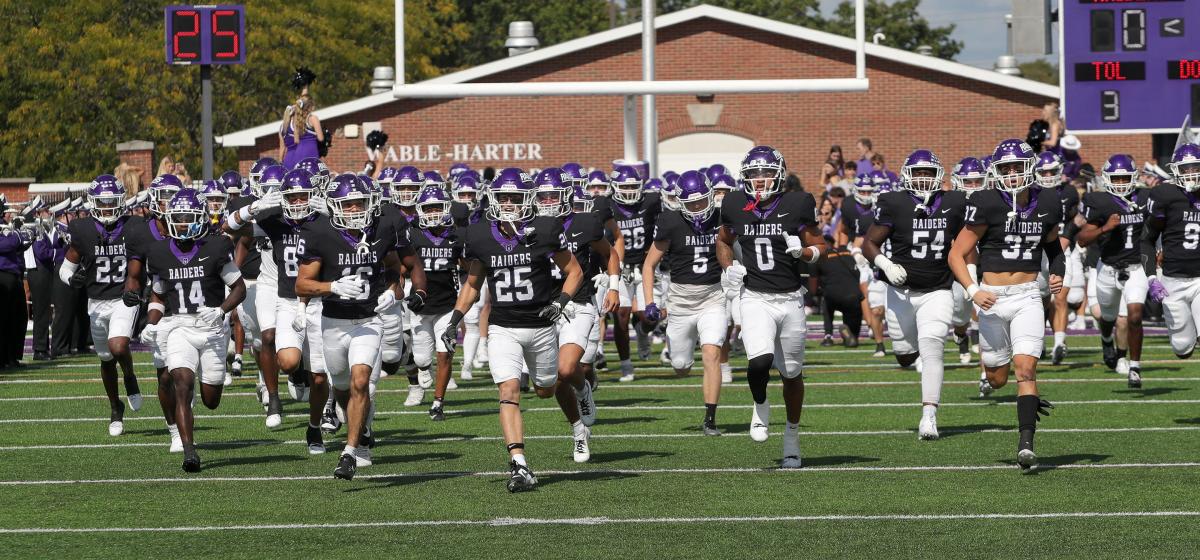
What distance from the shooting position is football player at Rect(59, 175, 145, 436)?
44.0 ft

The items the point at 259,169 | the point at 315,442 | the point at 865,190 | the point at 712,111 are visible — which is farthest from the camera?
the point at 712,111

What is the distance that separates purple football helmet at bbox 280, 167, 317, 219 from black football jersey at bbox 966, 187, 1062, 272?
4.36m

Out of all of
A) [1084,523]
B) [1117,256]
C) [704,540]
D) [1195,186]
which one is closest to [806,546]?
[704,540]

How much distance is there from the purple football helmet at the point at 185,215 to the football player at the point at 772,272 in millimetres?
3398

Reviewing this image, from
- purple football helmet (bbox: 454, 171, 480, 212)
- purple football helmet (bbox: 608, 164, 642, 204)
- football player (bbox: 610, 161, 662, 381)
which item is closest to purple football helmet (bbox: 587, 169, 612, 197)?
football player (bbox: 610, 161, 662, 381)

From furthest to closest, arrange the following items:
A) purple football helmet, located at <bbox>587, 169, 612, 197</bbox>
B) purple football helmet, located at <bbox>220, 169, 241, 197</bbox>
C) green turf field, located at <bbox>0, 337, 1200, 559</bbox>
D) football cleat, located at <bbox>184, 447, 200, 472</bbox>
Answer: purple football helmet, located at <bbox>587, 169, 612, 197</bbox> < purple football helmet, located at <bbox>220, 169, 241, 197</bbox> < football cleat, located at <bbox>184, 447, 200, 472</bbox> < green turf field, located at <bbox>0, 337, 1200, 559</bbox>

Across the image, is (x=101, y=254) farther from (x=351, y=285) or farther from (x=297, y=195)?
(x=351, y=285)

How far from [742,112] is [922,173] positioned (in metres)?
26.8

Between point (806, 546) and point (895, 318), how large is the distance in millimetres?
4679

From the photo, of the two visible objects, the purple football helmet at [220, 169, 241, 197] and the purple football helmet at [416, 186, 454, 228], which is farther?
the purple football helmet at [220, 169, 241, 197]

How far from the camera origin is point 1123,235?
51.7ft

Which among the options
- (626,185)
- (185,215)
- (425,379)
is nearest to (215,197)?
(425,379)

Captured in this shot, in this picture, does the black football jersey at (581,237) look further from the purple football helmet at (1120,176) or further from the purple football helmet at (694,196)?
the purple football helmet at (1120,176)

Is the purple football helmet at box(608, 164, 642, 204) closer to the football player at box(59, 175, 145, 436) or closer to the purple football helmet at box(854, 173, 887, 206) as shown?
the purple football helmet at box(854, 173, 887, 206)
